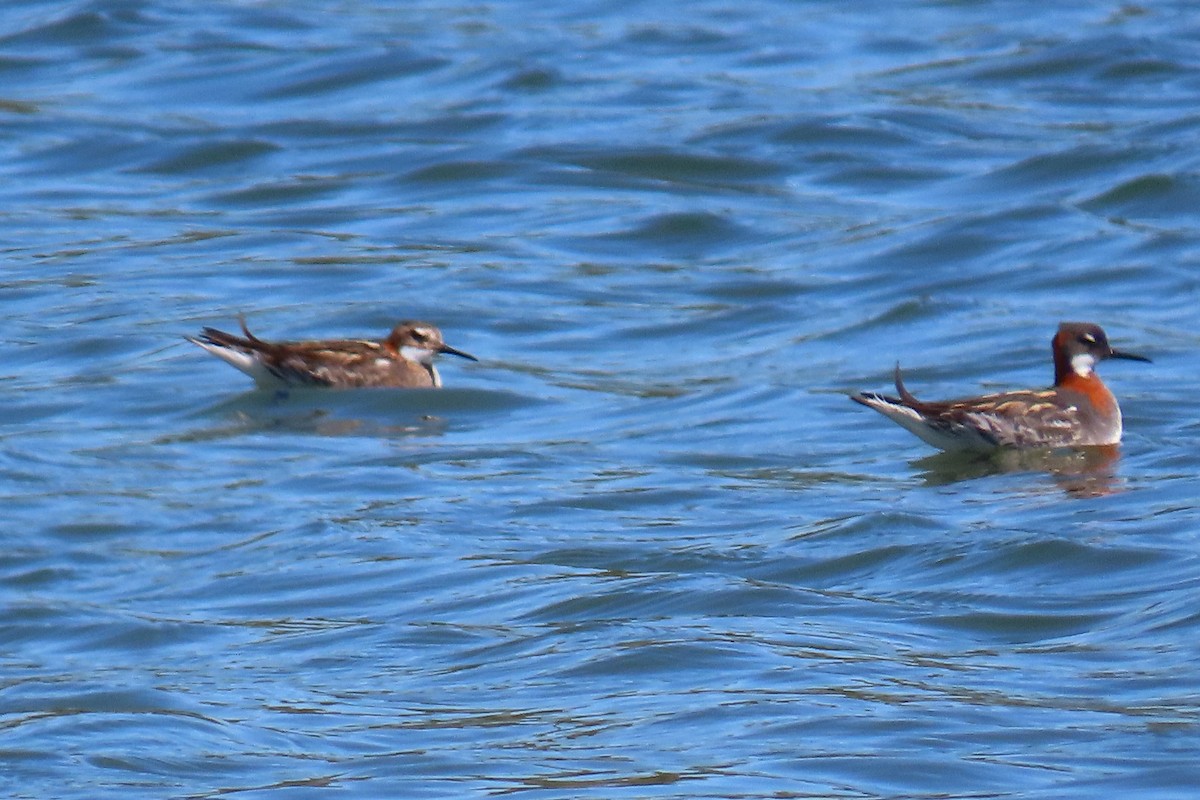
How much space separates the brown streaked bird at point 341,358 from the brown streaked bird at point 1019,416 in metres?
2.96

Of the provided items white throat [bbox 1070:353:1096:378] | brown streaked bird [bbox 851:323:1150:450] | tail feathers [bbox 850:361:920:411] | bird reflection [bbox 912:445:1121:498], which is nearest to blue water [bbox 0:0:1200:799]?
bird reflection [bbox 912:445:1121:498]

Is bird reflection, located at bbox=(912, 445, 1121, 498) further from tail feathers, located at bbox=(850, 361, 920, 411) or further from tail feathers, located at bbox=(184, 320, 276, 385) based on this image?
tail feathers, located at bbox=(184, 320, 276, 385)

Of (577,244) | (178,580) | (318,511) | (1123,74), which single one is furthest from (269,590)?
(1123,74)

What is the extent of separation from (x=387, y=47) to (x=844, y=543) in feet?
50.5

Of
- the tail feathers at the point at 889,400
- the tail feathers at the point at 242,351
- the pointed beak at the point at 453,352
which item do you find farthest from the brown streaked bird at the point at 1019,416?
the tail feathers at the point at 242,351

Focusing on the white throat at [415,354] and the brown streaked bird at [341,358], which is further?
the white throat at [415,354]

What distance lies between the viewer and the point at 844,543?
1005 centimetres

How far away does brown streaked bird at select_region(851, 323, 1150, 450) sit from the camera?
11953 mm

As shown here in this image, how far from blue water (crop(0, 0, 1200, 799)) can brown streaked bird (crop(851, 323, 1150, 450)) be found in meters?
0.22

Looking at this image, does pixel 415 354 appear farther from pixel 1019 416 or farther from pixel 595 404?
pixel 1019 416

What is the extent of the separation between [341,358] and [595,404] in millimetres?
1543

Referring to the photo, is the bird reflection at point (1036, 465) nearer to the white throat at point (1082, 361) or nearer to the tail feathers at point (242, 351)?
the white throat at point (1082, 361)

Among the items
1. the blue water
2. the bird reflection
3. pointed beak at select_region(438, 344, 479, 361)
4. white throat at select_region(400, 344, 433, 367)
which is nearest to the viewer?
the blue water

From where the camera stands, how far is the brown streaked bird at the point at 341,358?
13734 mm
